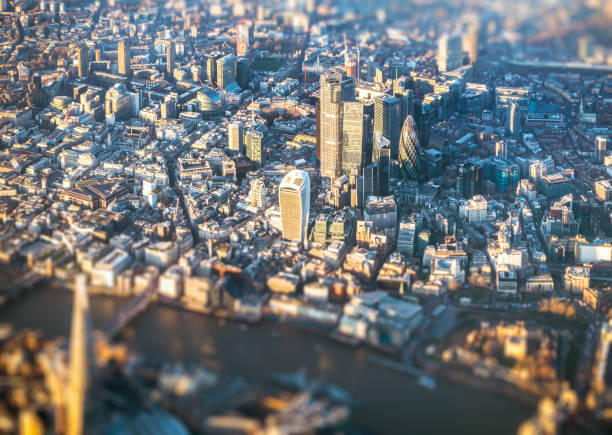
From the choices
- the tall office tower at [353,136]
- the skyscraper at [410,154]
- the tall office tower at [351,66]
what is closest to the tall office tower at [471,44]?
the tall office tower at [351,66]

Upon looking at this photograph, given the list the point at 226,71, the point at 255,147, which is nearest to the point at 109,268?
the point at 255,147

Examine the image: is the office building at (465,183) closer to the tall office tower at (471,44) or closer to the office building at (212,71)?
the office building at (212,71)

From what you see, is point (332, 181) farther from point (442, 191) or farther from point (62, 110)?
point (62, 110)

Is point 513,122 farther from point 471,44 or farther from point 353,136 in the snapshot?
point 471,44

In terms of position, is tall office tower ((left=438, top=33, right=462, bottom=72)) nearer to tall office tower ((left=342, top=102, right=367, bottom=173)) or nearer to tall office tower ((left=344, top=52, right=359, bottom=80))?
tall office tower ((left=344, top=52, right=359, bottom=80))

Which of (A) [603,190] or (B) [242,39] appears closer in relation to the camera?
(A) [603,190]

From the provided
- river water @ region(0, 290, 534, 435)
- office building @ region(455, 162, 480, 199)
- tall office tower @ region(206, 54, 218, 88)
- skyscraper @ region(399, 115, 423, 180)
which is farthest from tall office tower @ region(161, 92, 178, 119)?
river water @ region(0, 290, 534, 435)

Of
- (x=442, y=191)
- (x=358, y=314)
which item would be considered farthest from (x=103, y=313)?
(x=442, y=191)
